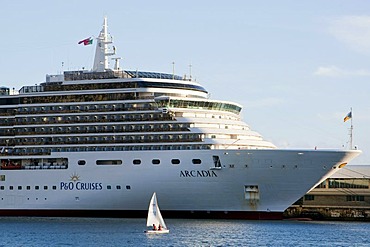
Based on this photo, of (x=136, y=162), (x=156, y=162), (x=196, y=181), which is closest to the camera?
(x=196, y=181)

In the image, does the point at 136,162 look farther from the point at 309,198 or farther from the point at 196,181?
the point at 309,198

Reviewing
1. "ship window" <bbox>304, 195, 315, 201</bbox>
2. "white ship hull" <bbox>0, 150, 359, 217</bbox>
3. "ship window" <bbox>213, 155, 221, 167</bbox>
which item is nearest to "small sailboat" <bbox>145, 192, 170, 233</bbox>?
"white ship hull" <bbox>0, 150, 359, 217</bbox>

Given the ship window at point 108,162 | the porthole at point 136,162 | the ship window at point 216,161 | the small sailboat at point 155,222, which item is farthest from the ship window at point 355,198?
the small sailboat at point 155,222

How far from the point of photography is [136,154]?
7281 cm

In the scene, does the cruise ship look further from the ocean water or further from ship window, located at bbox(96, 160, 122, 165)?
the ocean water

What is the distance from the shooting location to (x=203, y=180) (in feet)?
233

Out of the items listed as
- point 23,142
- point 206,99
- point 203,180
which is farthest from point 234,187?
point 23,142

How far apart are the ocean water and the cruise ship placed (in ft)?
4.74

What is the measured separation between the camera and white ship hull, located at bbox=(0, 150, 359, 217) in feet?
232

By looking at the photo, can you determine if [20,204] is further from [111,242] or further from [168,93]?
[111,242]

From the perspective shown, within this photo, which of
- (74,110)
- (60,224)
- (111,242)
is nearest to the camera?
(111,242)

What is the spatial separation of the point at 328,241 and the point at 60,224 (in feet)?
66.4

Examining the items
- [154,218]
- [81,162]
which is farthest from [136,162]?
[154,218]

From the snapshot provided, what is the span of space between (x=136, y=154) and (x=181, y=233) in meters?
10.7
